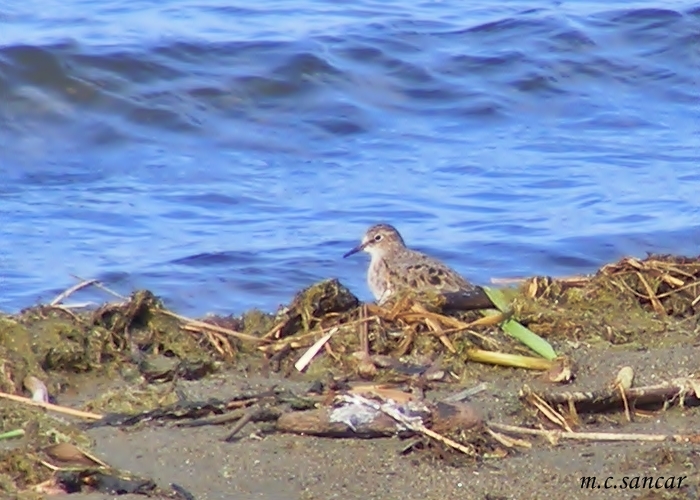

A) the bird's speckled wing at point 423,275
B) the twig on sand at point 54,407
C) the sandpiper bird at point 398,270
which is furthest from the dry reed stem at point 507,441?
the bird's speckled wing at point 423,275

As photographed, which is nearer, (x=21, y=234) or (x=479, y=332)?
(x=479, y=332)

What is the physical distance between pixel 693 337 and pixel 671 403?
814mm

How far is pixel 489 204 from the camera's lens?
357 inches

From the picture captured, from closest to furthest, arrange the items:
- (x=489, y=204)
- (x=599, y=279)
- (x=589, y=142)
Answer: (x=599, y=279)
(x=489, y=204)
(x=589, y=142)

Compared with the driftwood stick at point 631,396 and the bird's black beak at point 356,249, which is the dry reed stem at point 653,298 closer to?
the driftwood stick at point 631,396

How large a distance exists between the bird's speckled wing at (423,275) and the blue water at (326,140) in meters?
0.93

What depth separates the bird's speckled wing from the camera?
6199mm

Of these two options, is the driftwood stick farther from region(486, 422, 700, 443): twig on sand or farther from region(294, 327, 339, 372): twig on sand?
region(294, 327, 339, 372): twig on sand

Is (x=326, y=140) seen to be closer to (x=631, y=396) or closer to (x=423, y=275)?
(x=423, y=275)

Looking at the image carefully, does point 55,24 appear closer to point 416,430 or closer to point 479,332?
point 479,332

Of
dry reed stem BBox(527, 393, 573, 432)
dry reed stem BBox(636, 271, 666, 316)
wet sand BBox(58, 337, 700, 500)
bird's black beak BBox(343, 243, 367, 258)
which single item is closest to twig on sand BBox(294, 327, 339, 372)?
wet sand BBox(58, 337, 700, 500)

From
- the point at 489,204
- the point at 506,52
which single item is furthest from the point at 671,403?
the point at 506,52

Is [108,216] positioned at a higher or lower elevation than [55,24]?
lower

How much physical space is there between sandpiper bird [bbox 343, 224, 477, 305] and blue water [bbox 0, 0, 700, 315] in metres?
0.58
